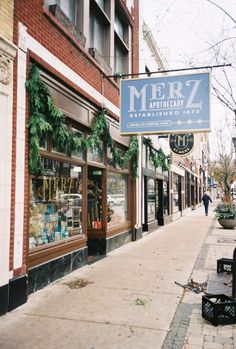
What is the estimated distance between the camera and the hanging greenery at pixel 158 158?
14.9 m

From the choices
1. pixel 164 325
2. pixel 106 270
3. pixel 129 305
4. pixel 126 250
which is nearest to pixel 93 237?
pixel 126 250

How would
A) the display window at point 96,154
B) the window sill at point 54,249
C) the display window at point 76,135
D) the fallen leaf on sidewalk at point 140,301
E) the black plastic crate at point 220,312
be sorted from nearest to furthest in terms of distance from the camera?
the black plastic crate at point 220,312 → the fallen leaf on sidewalk at point 140,301 → the window sill at point 54,249 → the display window at point 76,135 → the display window at point 96,154

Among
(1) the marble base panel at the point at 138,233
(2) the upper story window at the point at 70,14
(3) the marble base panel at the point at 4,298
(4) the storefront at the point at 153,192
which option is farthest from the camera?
(4) the storefront at the point at 153,192

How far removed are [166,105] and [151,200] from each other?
329 inches

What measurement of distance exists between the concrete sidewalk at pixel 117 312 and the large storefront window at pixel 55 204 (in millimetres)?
913

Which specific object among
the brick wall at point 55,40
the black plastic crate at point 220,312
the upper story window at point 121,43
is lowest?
the black plastic crate at point 220,312

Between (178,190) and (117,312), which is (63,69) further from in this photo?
(178,190)

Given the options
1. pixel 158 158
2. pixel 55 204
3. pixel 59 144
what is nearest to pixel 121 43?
pixel 158 158

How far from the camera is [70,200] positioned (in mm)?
8031

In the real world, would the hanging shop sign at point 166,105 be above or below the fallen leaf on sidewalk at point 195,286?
above

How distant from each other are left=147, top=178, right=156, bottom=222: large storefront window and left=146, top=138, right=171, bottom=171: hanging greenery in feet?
2.72

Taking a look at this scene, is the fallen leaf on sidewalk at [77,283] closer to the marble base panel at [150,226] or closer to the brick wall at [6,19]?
the brick wall at [6,19]

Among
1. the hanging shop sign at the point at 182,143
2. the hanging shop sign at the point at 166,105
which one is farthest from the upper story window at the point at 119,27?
the hanging shop sign at the point at 182,143

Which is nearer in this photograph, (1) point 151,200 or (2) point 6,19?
(2) point 6,19
